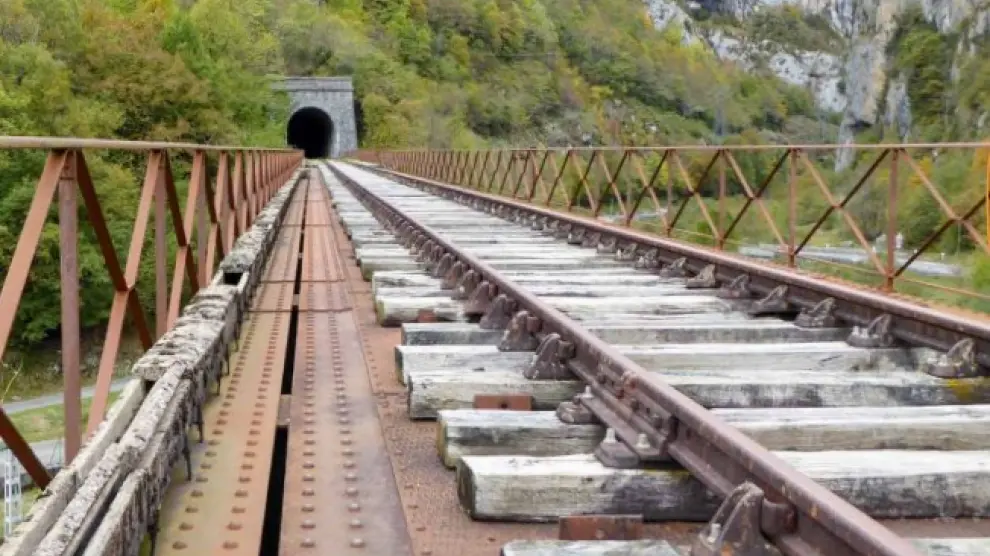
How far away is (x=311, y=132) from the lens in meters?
82.6

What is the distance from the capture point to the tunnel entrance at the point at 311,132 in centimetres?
7555

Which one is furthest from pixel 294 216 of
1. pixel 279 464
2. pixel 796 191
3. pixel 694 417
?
pixel 694 417

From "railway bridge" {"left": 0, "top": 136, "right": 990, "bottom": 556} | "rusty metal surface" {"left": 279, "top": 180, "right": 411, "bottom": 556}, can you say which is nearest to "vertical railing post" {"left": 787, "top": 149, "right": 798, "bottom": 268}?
"railway bridge" {"left": 0, "top": 136, "right": 990, "bottom": 556}

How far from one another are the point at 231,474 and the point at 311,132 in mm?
81601

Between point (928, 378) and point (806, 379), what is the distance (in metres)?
0.53

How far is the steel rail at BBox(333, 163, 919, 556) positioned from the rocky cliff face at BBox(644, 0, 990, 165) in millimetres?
87389

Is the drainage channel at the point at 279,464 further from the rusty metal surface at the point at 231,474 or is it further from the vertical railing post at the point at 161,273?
the vertical railing post at the point at 161,273

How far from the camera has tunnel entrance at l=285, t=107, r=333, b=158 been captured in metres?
75.6

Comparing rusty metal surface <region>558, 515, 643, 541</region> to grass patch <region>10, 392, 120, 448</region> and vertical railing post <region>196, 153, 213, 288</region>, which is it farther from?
grass patch <region>10, 392, 120, 448</region>

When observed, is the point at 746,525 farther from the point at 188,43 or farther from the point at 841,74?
the point at 841,74

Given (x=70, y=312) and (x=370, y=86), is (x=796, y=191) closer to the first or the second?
(x=70, y=312)

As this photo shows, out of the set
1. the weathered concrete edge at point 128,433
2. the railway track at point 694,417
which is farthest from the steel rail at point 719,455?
the weathered concrete edge at point 128,433

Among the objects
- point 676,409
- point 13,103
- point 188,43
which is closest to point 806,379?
point 676,409

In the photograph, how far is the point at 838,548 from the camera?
6.52 feet
